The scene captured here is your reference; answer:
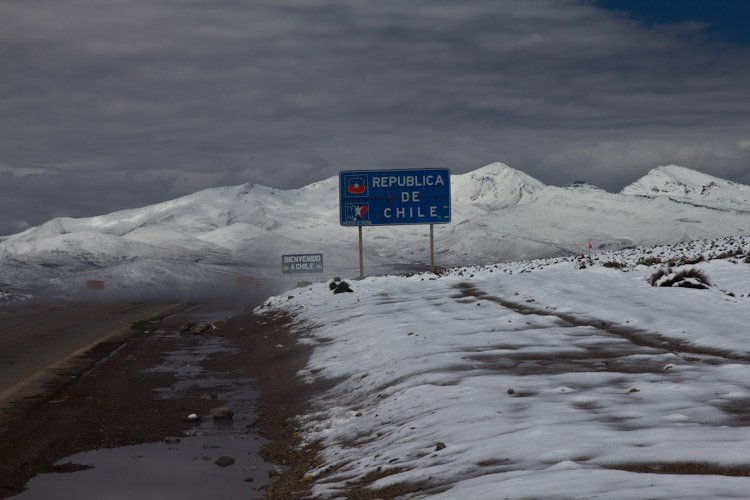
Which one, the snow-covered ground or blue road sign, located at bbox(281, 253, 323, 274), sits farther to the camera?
blue road sign, located at bbox(281, 253, 323, 274)

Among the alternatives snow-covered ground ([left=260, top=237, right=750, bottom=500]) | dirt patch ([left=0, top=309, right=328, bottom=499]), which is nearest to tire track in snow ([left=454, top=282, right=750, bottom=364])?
snow-covered ground ([left=260, top=237, right=750, bottom=500])

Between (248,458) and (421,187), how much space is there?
30962 millimetres

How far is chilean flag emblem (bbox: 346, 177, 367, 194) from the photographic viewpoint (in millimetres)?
37969

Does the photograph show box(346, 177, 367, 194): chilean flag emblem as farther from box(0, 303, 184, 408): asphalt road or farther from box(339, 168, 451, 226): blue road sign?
box(0, 303, 184, 408): asphalt road

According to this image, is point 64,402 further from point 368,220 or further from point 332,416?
point 368,220

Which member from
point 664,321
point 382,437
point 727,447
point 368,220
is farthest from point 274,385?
point 368,220

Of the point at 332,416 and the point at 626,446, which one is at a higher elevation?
the point at 626,446

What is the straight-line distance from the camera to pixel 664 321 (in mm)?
14391

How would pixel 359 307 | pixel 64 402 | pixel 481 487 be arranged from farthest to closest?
pixel 359 307, pixel 64 402, pixel 481 487

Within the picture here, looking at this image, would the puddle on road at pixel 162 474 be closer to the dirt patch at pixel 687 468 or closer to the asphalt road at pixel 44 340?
the dirt patch at pixel 687 468

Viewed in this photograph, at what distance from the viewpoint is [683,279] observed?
20.7m

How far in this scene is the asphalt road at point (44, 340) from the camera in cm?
1352

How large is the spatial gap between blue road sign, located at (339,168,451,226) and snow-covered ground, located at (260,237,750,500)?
63.9ft

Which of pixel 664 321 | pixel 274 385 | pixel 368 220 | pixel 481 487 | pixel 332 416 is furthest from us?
pixel 368 220
